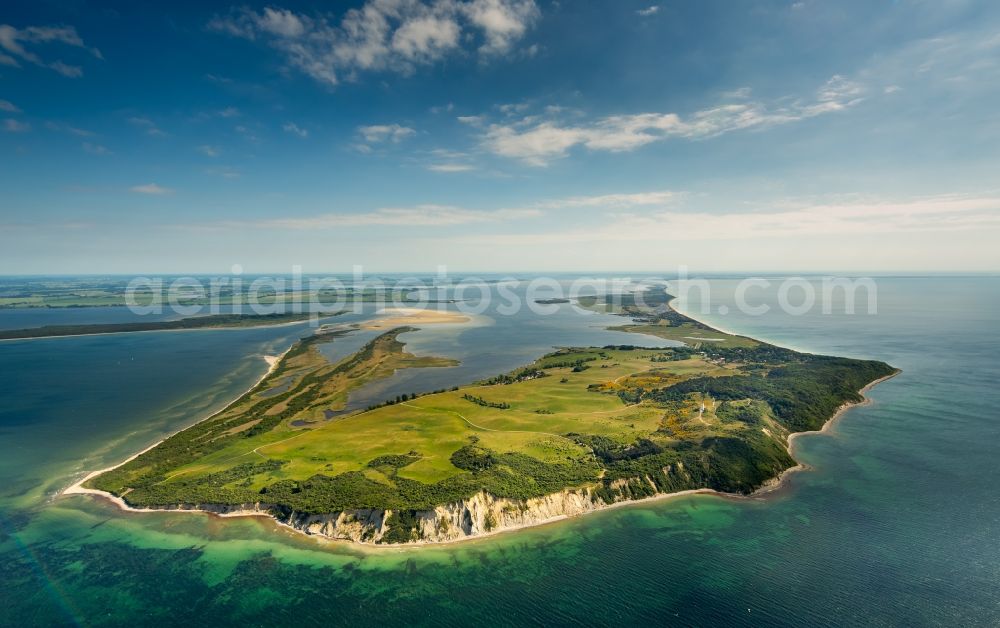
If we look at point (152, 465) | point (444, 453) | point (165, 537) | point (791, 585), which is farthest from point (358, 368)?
point (791, 585)

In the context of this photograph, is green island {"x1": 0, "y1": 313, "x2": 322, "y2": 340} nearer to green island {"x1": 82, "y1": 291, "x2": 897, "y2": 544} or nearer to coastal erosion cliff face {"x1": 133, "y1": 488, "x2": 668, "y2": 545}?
green island {"x1": 82, "y1": 291, "x2": 897, "y2": 544}

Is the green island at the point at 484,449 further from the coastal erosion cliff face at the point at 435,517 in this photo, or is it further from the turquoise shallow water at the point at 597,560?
the turquoise shallow water at the point at 597,560

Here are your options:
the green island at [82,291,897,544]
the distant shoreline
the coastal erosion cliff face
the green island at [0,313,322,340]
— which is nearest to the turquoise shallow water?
the coastal erosion cliff face

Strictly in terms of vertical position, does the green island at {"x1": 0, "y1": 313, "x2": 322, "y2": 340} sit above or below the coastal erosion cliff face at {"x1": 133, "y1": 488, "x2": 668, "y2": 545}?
above

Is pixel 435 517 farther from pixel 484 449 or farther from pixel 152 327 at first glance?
pixel 152 327

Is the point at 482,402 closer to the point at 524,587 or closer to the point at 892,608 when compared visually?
the point at 524,587

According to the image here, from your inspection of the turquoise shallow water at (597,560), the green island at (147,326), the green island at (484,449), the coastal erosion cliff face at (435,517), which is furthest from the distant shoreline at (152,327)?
the coastal erosion cliff face at (435,517)

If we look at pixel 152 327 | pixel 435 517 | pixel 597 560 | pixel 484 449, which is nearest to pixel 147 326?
pixel 152 327
